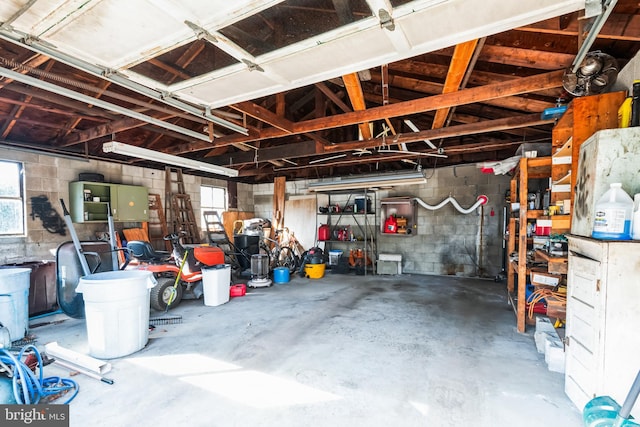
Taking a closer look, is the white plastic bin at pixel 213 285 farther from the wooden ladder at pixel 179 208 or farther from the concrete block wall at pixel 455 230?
the concrete block wall at pixel 455 230

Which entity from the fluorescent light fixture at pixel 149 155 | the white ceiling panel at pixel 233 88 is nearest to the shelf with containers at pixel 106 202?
the fluorescent light fixture at pixel 149 155

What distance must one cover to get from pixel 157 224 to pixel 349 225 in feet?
14.4

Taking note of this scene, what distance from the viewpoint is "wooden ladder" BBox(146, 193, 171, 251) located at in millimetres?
5965

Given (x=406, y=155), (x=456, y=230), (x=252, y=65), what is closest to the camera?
(x=252, y=65)

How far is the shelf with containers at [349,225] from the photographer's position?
6969mm

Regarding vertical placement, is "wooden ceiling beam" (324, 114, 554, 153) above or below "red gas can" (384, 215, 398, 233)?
above

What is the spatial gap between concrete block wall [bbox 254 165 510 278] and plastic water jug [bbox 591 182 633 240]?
473 cm

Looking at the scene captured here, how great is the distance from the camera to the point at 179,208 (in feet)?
20.9

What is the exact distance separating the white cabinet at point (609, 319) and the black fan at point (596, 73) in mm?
1200

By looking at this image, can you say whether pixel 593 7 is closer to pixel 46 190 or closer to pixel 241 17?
pixel 241 17

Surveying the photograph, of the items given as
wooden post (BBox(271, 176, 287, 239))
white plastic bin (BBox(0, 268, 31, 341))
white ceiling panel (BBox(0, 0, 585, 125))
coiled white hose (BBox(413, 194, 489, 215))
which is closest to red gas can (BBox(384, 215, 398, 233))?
coiled white hose (BBox(413, 194, 489, 215))

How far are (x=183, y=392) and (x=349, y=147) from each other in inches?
143

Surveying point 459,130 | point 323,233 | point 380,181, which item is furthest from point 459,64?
point 323,233

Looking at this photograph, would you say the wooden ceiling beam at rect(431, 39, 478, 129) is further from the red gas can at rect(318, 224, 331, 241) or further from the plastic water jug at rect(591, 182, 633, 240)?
the red gas can at rect(318, 224, 331, 241)
